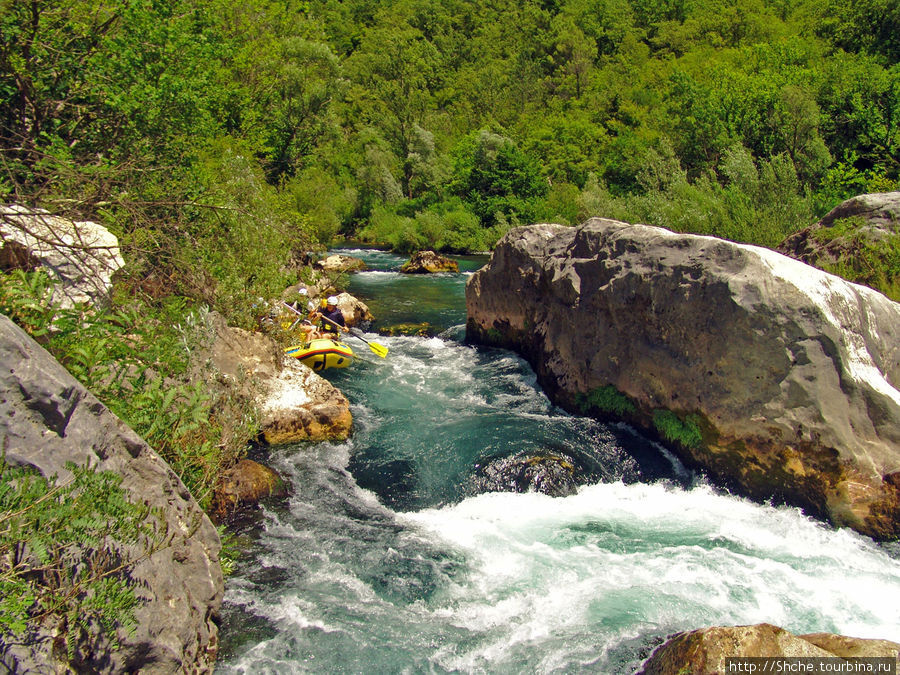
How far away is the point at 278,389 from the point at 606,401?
467cm

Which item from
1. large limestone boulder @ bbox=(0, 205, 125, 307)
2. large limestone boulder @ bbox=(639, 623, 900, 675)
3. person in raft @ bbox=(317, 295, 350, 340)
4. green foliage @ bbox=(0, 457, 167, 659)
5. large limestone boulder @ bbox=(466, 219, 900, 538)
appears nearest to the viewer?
green foliage @ bbox=(0, 457, 167, 659)

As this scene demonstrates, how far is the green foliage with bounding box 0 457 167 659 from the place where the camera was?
252 cm

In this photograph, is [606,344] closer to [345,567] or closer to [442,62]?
[345,567]

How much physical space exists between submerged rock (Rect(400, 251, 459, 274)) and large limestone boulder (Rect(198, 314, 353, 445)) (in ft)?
46.9

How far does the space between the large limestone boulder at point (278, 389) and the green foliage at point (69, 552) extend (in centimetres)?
396

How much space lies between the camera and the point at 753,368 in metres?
→ 6.22

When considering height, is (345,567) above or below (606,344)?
below

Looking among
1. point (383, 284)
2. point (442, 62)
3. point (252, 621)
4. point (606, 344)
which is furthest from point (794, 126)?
point (442, 62)

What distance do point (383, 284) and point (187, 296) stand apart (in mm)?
12979

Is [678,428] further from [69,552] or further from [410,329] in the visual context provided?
[410,329]

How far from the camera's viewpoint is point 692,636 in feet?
11.2

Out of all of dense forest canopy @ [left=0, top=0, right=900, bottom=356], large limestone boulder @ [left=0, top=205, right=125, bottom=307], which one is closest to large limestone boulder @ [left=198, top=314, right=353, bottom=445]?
dense forest canopy @ [left=0, top=0, right=900, bottom=356]

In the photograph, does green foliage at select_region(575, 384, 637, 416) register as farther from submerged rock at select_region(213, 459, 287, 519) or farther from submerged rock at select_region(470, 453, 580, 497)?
submerged rock at select_region(213, 459, 287, 519)

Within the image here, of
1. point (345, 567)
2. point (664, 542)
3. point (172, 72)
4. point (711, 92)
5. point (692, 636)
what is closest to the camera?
point (692, 636)
